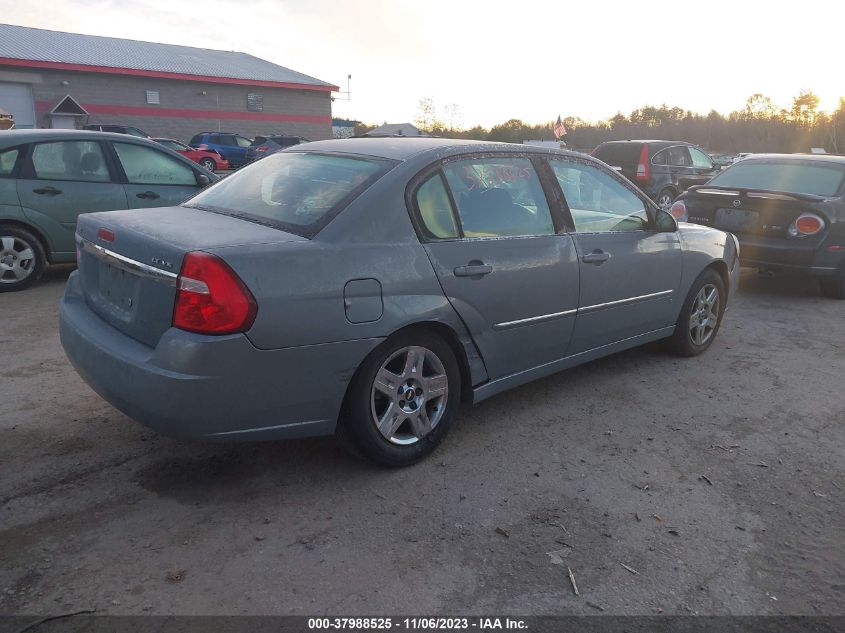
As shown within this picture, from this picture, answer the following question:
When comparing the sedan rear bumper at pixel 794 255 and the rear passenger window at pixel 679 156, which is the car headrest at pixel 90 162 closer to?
the sedan rear bumper at pixel 794 255

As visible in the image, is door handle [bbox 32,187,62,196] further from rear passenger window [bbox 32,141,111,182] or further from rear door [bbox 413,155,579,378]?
rear door [bbox 413,155,579,378]

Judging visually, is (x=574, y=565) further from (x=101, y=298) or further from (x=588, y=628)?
(x=101, y=298)

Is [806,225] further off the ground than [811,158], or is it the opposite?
[811,158]

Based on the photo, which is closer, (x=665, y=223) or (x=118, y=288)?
(x=118, y=288)

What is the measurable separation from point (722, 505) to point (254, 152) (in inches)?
1079

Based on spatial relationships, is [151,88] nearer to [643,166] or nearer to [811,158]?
[643,166]

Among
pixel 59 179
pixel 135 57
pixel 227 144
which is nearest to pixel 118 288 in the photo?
pixel 59 179

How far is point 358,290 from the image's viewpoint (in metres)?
3.21

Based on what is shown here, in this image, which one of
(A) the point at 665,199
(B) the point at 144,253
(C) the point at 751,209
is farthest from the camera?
(A) the point at 665,199

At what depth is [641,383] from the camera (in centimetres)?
495

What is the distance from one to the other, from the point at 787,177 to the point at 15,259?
8193 millimetres

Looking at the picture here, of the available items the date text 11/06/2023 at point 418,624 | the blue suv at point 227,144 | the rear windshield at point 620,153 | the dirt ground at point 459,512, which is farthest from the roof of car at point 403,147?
the blue suv at point 227,144

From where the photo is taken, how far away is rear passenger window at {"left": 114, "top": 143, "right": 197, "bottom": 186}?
7426 mm

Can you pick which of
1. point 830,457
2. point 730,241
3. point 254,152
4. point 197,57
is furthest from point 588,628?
point 197,57
